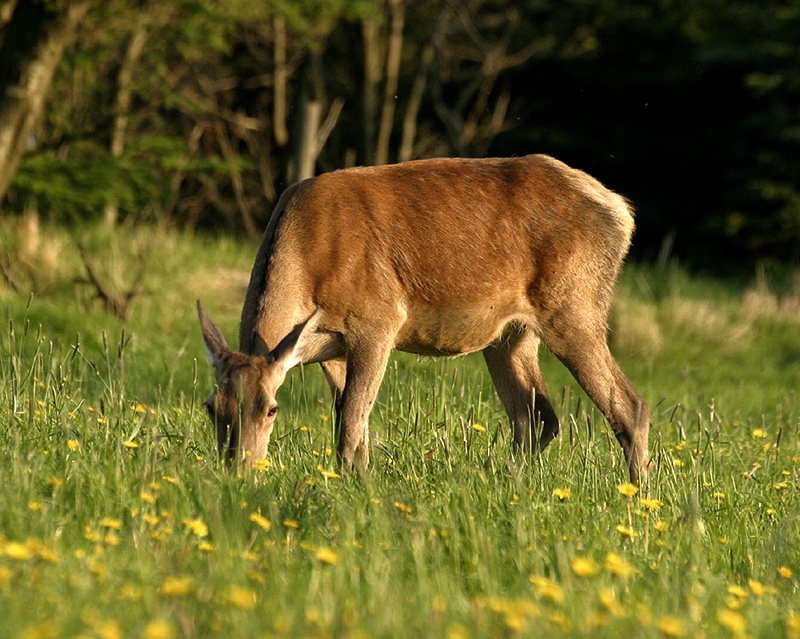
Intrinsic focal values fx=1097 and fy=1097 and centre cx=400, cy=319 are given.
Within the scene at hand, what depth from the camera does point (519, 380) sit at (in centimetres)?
680

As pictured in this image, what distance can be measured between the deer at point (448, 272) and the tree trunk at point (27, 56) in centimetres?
579

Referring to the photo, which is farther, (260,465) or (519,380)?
(519,380)

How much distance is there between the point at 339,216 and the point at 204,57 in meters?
14.3

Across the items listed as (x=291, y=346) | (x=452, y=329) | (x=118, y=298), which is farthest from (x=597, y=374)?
(x=118, y=298)

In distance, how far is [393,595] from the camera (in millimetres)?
3078

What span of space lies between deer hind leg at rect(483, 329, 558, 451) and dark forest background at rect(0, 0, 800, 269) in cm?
698

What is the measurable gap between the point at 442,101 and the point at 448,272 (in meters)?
18.3

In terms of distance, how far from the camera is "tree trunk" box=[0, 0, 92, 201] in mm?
10953

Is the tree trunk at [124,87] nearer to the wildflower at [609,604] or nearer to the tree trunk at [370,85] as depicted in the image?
the tree trunk at [370,85]

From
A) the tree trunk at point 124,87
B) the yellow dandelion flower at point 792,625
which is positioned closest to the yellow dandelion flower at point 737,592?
the yellow dandelion flower at point 792,625

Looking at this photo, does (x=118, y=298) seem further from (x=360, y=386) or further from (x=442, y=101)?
(x=442, y=101)

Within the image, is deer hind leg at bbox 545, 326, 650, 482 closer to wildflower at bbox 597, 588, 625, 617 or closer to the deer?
the deer

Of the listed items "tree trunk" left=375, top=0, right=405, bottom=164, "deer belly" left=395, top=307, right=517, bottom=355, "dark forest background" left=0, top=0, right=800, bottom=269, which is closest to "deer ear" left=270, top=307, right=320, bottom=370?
"deer belly" left=395, top=307, right=517, bottom=355

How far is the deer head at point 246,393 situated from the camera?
491 cm
